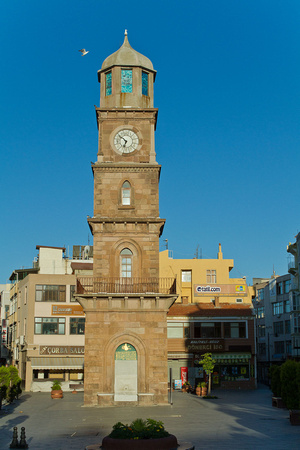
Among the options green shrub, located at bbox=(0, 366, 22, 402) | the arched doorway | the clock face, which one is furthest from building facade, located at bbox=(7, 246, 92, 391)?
the clock face

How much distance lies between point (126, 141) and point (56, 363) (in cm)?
2594

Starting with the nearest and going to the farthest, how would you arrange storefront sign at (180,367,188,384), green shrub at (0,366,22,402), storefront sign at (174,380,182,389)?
green shrub at (0,366,22,402), storefront sign at (174,380,182,389), storefront sign at (180,367,188,384)

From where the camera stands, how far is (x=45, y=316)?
56938mm

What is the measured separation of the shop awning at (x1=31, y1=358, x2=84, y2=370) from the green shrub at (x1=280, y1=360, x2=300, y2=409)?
30.7 metres

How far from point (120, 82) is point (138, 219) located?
34.9ft

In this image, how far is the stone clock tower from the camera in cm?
3578

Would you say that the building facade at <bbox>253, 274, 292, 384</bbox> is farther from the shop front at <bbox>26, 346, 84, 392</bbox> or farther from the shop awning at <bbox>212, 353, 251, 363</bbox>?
the shop front at <bbox>26, 346, 84, 392</bbox>

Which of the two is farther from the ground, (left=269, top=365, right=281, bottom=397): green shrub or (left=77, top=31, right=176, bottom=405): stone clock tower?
(left=77, top=31, right=176, bottom=405): stone clock tower

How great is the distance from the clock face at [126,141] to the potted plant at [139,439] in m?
24.0

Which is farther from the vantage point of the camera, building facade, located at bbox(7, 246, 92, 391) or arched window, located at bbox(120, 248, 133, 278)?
building facade, located at bbox(7, 246, 92, 391)

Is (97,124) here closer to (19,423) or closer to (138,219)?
(138,219)

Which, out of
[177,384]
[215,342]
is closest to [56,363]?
[177,384]

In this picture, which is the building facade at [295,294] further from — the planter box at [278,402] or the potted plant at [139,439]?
the potted plant at [139,439]

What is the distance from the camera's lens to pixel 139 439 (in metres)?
18.8
